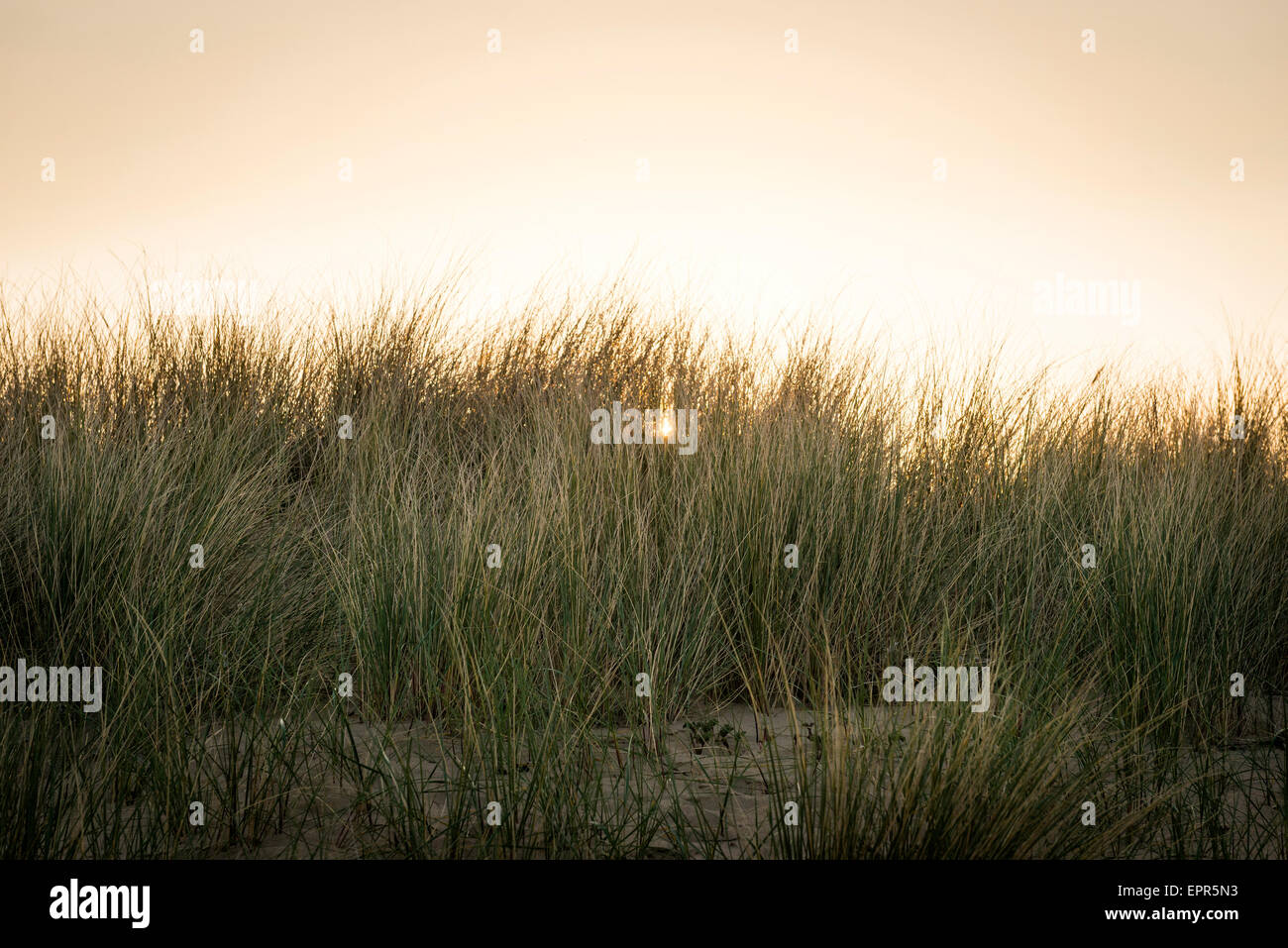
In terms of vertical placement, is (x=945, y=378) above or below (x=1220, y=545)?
above

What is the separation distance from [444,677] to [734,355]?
4183mm

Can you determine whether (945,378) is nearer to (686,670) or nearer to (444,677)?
(686,670)

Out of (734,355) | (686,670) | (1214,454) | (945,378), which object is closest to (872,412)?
(945,378)

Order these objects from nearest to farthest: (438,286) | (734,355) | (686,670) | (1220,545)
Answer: (686,670) → (1220,545) → (734,355) → (438,286)

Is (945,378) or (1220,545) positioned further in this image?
(945,378)

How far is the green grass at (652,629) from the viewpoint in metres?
2.08

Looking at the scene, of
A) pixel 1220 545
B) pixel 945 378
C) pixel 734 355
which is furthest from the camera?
pixel 734 355

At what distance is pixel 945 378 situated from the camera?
568cm

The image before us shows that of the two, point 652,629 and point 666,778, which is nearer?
point 666,778

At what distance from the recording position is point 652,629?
299cm

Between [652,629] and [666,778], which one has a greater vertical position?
[652,629]

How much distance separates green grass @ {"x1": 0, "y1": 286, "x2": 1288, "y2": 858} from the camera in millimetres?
2082

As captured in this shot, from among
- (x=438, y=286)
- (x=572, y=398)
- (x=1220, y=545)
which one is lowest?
(x=1220, y=545)
